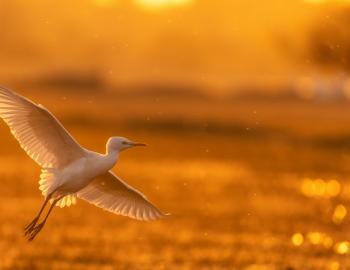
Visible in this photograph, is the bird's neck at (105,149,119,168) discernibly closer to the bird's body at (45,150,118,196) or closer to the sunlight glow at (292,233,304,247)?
the bird's body at (45,150,118,196)

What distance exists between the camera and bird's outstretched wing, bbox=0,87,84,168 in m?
15.7

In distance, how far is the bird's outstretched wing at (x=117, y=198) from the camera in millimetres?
16938

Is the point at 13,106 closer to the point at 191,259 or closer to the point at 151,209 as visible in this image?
the point at 151,209

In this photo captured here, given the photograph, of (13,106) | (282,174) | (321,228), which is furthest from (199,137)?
(13,106)

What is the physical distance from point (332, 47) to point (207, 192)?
2151 cm

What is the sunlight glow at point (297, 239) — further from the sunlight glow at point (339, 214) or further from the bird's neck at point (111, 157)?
the bird's neck at point (111, 157)

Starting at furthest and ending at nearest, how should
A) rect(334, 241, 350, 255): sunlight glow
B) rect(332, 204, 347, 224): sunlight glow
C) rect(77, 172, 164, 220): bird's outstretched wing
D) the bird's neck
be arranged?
rect(332, 204, 347, 224): sunlight glow → rect(334, 241, 350, 255): sunlight glow → rect(77, 172, 164, 220): bird's outstretched wing → the bird's neck

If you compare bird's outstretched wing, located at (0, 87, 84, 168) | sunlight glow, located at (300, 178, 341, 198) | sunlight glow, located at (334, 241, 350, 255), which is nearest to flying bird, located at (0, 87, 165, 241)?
bird's outstretched wing, located at (0, 87, 84, 168)

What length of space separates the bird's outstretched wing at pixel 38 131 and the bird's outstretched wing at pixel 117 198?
0.88 metres

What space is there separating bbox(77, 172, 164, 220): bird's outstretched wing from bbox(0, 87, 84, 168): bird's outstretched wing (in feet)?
2.89

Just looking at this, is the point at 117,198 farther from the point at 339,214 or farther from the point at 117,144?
the point at 339,214

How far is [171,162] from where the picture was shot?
44.0 meters

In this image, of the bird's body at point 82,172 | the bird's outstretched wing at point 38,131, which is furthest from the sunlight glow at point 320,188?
the bird's body at point 82,172

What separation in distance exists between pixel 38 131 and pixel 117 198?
1.68 metres
